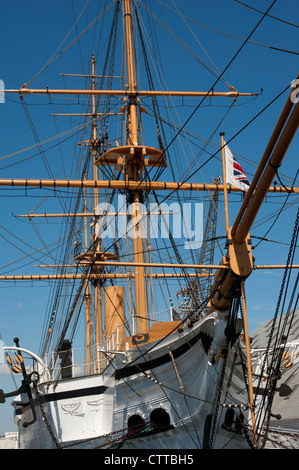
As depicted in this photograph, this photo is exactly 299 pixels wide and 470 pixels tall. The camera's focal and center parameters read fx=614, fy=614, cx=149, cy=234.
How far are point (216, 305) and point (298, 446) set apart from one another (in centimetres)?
570

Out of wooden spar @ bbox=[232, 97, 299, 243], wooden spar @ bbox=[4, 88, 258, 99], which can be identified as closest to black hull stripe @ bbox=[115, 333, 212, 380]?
wooden spar @ bbox=[232, 97, 299, 243]

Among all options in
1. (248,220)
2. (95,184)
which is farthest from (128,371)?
(95,184)

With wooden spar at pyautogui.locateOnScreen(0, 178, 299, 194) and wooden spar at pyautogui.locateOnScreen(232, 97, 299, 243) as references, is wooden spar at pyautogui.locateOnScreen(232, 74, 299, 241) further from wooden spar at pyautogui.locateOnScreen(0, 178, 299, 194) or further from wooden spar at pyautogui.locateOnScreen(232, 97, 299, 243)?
wooden spar at pyautogui.locateOnScreen(0, 178, 299, 194)

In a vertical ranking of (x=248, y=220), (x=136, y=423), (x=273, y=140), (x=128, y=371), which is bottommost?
(x=136, y=423)

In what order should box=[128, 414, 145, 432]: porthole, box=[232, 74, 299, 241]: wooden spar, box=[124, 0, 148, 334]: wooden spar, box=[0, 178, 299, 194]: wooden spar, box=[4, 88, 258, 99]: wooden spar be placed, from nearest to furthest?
box=[232, 74, 299, 241]: wooden spar
box=[128, 414, 145, 432]: porthole
box=[124, 0, 148, 334]: wooden spar
box=[0, 178, 299, 194]: wooden spar
box=[4, 88, 258, 99]: wooden spar

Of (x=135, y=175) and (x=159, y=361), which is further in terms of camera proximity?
(x=135, y=175)

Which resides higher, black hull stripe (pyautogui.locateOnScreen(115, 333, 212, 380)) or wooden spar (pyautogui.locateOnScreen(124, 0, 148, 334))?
wooden spar (pyautogui.locateOnScreen(124, 0, 148, 334))

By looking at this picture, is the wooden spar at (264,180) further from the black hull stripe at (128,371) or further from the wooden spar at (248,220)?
the black hull stripe at (128,371)

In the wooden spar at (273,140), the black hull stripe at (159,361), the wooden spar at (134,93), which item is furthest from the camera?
the wooden spar at (134,93)

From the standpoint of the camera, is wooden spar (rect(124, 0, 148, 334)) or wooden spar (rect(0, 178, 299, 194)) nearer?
wooden spar (rect(124, 0, 148, 334))

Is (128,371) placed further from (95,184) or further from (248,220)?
(95,184)

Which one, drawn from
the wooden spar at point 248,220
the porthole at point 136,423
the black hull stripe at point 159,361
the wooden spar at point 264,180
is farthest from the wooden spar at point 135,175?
the wooden spar at point 264,180
